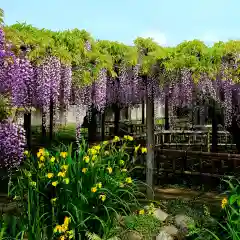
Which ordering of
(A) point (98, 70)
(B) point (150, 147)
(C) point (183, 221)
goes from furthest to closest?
1. (B) point (150, 147)
2. (A) point (98, 70)
3. (C) point (183, 221)

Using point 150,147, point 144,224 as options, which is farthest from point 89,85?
point 144,224

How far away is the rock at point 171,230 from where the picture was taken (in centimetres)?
617

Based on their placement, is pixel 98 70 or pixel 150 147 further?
pixel 150 147

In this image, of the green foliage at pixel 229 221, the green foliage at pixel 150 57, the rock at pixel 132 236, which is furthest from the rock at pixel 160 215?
the green foliage at pixel 150 57

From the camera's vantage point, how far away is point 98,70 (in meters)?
7.68

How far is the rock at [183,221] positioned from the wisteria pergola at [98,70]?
8.62 feet

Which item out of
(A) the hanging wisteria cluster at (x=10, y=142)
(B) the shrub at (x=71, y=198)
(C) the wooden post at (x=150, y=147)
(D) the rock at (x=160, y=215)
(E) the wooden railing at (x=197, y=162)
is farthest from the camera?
(E) the wooden railing at (x=197, y=162)

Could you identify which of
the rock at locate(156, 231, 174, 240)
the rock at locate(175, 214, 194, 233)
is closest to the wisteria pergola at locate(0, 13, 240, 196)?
the rock at locate(175, 214, 194, 233)

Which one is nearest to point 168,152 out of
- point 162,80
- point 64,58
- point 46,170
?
point 162,80

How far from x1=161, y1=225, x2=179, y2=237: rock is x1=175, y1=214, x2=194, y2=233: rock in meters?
0.09

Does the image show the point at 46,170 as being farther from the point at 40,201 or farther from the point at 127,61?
the point at 127,61

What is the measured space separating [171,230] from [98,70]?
10.2 feet

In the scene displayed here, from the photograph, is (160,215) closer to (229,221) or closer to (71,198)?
(229,221)

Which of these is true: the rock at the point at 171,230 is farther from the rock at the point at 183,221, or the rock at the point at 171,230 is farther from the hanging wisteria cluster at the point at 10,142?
the hanging wisteria cluster at the point at 10,142
